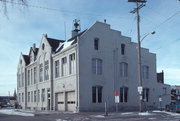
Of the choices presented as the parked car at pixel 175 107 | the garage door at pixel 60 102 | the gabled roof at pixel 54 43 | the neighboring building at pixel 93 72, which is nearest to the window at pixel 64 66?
the neighboring building at pixel 93 72

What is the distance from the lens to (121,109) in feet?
141

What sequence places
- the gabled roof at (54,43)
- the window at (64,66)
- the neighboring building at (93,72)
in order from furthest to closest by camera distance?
the gabled roof at (54,43), the window at (64,66), the neighboring building at (93,72)

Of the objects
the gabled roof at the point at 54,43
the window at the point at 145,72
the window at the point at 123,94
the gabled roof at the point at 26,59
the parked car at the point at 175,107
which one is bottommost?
the parked car at the point at 175,107

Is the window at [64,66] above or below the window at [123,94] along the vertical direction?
above

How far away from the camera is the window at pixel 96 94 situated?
40.1 meters

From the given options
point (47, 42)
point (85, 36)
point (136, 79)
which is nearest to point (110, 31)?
point (85, 36)

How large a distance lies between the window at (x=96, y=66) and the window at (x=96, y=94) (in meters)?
2.08

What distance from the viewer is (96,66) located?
4116 cm

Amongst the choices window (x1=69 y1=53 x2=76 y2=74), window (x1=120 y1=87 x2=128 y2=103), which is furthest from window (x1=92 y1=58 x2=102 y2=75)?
window (x1=120 y1=87 x2=128 y2=103)

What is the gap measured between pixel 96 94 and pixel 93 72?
9.96 ft

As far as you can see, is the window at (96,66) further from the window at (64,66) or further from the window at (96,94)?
the window at (64,66)

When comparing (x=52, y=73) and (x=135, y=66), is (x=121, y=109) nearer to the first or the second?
(x=135, y=66)

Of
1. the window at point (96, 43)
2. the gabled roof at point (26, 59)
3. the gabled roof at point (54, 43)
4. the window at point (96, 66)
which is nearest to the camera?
the window at point (96, 66)

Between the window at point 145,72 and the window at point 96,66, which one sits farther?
the window at point 145,72
